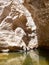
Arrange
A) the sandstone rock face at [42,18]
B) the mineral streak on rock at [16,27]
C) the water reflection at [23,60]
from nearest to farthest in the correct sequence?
the water reflection at [23,60]
the sandstone rock face at [42,18]
the mineral streak on rock at [16,27]

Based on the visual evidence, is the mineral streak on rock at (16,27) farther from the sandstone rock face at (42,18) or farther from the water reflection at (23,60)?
the water reflection at (23,60)

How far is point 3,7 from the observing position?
1426 centimetres

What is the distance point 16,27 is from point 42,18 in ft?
7.31

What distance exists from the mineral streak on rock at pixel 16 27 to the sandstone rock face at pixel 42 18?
2.37ft

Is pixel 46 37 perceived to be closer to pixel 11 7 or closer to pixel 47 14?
pixel 47 14

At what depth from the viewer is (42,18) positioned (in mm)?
10758

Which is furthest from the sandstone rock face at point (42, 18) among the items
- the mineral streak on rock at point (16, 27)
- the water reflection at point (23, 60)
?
the water reflection at point (23, 60)

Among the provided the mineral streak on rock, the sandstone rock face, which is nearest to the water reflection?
the mineral streak on rock

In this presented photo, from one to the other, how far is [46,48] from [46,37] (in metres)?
0.85

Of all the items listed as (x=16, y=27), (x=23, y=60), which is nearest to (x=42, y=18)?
(x=16, y=27)

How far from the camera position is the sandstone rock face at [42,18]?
33.5ft

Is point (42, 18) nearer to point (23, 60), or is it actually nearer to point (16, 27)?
point (16, 27)

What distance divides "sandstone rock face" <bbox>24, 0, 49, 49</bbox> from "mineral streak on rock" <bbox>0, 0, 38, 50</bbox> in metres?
0.72

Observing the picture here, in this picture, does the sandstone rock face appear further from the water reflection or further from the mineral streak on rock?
the water reflection
